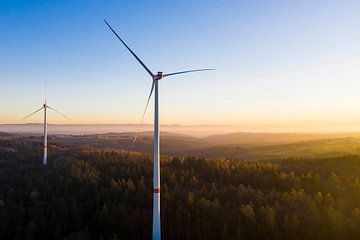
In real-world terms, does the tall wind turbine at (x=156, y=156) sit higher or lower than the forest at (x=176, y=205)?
higher

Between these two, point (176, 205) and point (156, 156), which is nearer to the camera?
point (156, 156)

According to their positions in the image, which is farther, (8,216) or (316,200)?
(316,200)

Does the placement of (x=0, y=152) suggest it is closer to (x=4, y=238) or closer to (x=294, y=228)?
(x=4, y=238)

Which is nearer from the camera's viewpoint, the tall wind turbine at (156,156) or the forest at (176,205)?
the tall wind turbine at (156,156)

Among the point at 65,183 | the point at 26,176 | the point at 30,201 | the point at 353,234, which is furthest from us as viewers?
the point at 26,176

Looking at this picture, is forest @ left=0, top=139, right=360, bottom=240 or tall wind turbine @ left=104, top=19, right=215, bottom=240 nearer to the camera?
tall wind turbine @ left=104, top=19, right=215, bottom=240

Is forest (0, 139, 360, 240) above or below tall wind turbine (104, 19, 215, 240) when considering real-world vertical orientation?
below

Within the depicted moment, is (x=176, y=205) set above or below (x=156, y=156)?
below

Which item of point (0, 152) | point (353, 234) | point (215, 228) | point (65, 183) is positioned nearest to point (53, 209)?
point (65, 183)
